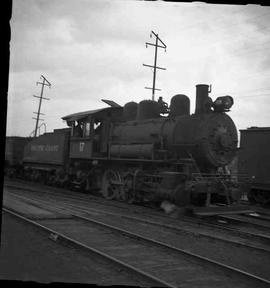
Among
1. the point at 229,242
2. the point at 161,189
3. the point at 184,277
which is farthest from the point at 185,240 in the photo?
the point at 161,189

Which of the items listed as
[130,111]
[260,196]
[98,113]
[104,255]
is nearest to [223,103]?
[130,111]

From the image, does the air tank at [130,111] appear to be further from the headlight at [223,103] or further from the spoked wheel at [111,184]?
the headlight at [223,103]

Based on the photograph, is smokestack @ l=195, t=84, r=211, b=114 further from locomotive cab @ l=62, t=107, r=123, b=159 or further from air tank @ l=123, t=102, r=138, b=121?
locomotive cab @ l=62, t=107, r=123, b=159

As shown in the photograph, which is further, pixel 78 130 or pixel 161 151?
pixel 78 130

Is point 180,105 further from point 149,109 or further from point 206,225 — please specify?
point 206,225

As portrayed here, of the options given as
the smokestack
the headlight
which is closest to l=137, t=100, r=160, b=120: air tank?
the smokestack

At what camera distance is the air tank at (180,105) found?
13650 mm

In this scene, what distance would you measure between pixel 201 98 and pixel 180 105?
96cm

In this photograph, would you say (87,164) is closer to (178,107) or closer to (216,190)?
(178,107)

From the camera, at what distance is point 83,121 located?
1762 centimetres

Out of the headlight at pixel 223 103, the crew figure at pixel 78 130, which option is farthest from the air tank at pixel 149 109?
the crew figure at pixel 78 130

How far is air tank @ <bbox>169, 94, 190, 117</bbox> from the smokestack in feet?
2.30

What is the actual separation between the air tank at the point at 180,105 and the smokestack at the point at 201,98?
2.30 feet

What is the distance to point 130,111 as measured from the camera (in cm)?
1630
